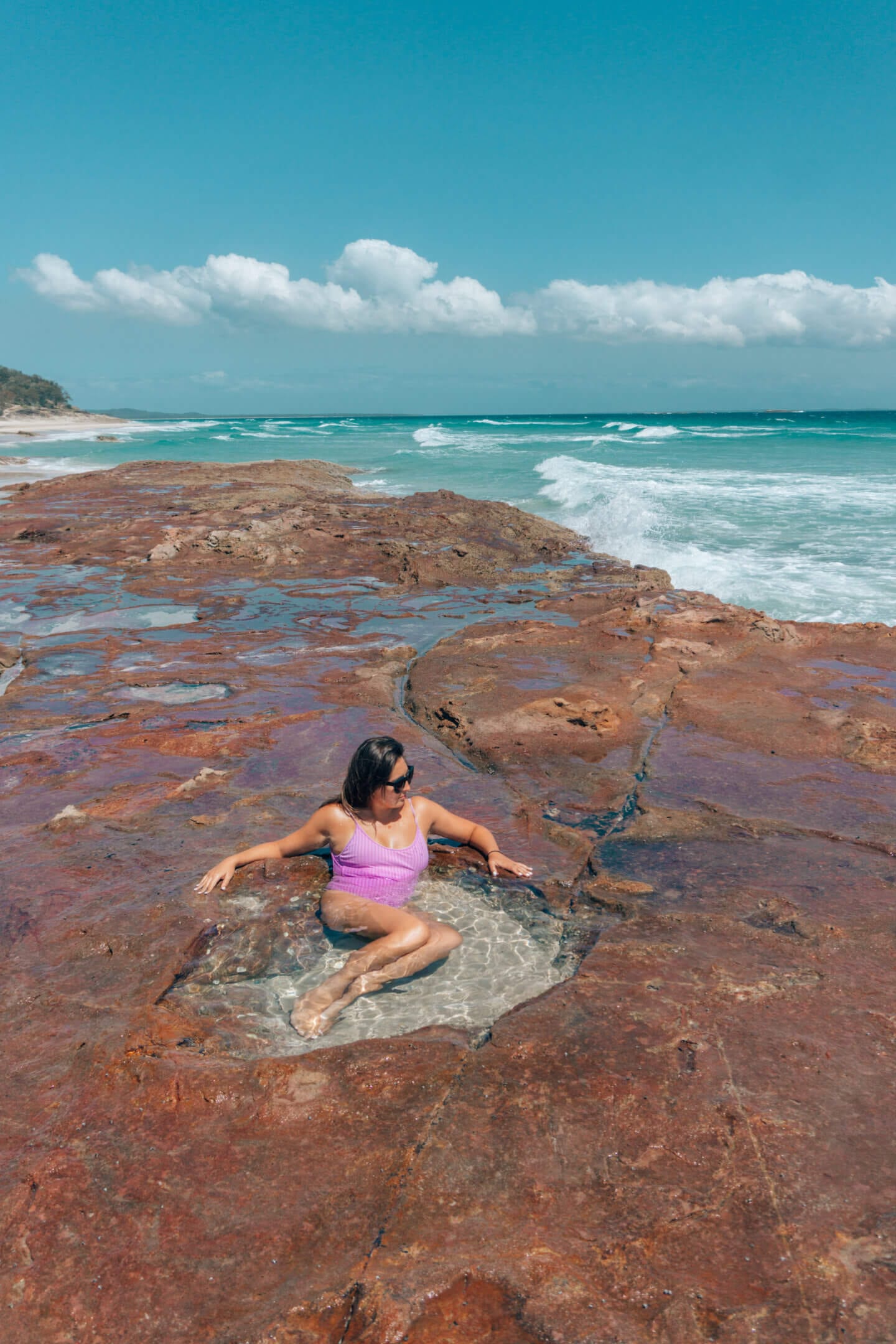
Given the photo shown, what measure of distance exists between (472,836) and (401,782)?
0.71 m

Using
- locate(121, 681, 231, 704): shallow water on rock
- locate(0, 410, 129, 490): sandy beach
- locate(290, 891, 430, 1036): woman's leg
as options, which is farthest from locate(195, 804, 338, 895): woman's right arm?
locate(0, 410, 129, 490): sandy beach

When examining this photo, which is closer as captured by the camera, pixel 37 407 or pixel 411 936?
pixel 411 936

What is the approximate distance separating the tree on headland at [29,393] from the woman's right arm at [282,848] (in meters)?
78.4

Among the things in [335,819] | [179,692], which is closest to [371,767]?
[335,819]

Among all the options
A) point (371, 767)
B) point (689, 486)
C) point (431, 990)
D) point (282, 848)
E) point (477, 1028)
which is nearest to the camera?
point (477, 1028)

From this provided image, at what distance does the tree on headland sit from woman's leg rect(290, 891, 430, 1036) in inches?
3107

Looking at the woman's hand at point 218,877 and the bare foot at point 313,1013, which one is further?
the woman's hand at point 218,877

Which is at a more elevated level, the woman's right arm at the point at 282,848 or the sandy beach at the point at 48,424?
the sandy beach at the point at 48,424

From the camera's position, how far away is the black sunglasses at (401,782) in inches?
138

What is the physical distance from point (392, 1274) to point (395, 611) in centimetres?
835

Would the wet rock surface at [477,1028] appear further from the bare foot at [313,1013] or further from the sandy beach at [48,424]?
the sandy beach at [48,424]

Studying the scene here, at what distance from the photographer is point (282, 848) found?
389 cm

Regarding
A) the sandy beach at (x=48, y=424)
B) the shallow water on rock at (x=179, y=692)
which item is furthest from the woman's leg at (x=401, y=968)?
the sandy beach at (x=48, y=424)

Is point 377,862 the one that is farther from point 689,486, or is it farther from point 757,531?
point 689,486
